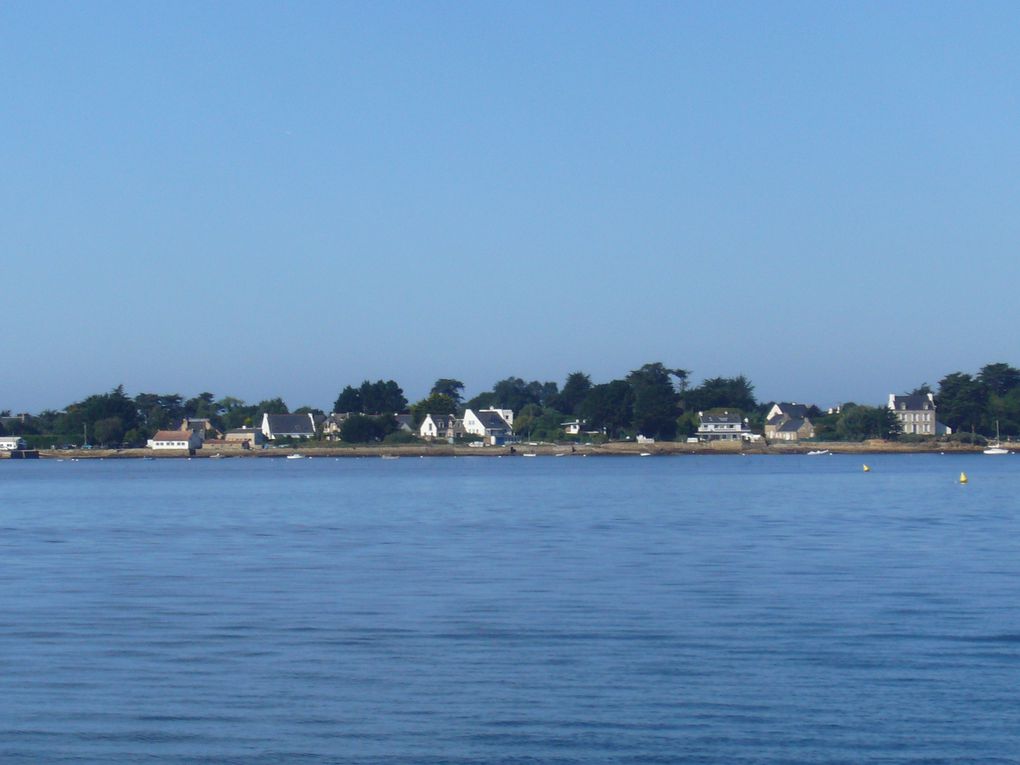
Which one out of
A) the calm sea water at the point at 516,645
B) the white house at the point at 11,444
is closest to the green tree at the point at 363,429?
the white house at the point at 11,444

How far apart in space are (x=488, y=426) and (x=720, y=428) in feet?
78.7

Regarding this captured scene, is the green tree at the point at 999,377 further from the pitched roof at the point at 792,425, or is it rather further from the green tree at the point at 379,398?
the green tree at the point at 379,398

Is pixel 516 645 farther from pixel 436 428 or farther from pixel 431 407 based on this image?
pixel 431 407

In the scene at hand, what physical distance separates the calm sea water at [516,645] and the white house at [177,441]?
10120 cm

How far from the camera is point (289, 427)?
136375 mm

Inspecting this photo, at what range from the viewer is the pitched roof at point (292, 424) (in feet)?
445

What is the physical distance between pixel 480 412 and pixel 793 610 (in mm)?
119307

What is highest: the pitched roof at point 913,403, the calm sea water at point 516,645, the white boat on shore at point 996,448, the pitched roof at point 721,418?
the pitched roof at point 913,403

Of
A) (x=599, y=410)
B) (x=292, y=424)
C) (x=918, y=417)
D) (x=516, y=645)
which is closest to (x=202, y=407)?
(x=292, y=424)

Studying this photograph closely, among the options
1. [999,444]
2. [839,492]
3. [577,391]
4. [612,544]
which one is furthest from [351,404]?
[612,544]

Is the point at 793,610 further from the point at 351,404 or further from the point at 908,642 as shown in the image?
the point at 351,404

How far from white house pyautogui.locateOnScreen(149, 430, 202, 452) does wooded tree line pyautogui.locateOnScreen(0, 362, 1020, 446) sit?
123 inches

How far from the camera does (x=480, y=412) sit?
13475 centimetres

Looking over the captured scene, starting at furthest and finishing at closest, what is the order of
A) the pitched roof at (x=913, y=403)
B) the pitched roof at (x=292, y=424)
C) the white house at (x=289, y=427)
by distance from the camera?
the pitched roof at (x=292, y=424) < the white house at (x=289, y=427) < the pitched roof at (x=913, y=403)
